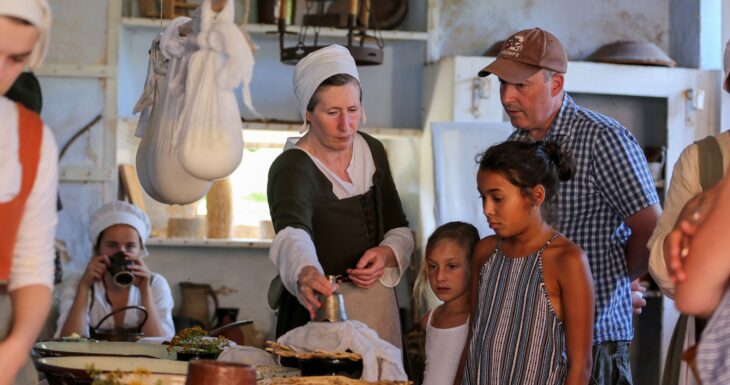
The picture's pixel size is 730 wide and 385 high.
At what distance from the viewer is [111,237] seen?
429 centimetres

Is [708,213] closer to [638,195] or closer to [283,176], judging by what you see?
[638,195]

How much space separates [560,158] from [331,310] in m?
0.71

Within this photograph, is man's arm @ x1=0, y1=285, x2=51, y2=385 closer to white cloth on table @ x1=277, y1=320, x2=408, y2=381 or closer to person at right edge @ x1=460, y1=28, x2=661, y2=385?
white cloth on table @ x1=277, y1=320, x2=408, y2=381

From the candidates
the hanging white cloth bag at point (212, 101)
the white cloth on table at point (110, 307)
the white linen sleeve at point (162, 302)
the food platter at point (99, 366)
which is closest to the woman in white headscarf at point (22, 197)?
the food platter at point (99, 366)

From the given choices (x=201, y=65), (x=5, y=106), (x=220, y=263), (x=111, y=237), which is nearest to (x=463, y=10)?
(x=220, y=263)

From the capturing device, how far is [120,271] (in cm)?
397

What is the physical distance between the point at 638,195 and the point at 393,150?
3.02 meters

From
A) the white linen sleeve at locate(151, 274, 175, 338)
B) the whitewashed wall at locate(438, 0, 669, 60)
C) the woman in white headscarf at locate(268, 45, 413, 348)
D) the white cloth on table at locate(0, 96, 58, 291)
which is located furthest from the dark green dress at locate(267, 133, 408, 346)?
the whitewashed wall at locate(438, 0, 669, 60)

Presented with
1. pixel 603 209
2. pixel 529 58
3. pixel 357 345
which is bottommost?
pixel 357 345

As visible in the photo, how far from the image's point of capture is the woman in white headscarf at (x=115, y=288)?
13.5ft

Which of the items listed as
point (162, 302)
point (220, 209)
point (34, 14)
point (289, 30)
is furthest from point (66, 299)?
point (34, 14)

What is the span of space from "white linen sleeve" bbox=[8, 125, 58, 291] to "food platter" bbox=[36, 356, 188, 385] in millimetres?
424

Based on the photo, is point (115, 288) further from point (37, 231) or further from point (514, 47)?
point (37, 231)

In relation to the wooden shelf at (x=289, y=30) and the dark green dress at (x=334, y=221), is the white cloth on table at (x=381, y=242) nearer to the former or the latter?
the dark green dress at (x=334, y=221)
